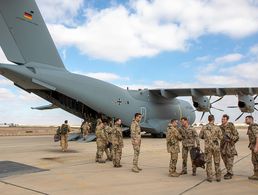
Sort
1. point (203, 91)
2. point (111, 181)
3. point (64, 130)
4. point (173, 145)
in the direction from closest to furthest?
point (111, 181) < point (173, 145) < point (64, 130) < point (203, 91)

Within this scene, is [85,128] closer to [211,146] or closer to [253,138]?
[211,146]

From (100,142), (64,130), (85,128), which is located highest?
(85,128)

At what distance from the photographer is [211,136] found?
25.1ft

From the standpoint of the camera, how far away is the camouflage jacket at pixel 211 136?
299 inches

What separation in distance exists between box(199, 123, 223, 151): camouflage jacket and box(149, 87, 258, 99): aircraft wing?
54.4 feet

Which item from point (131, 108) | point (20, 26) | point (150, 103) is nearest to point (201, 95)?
point (150, 103)

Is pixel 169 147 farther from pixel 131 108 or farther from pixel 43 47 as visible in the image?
pixel 131 108

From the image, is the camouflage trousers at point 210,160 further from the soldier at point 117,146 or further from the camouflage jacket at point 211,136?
the soldier at point 117,146

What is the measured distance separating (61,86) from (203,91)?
36.7 feet

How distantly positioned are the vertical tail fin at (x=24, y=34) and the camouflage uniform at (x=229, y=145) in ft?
41.4

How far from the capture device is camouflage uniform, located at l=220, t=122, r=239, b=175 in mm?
7968

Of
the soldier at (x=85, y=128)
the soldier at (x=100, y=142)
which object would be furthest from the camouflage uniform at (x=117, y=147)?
the soldier at (x=85, y=128)

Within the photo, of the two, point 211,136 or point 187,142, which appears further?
point 187,142

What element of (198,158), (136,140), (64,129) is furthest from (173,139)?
(64,129)
